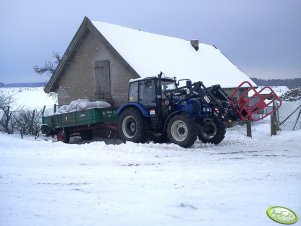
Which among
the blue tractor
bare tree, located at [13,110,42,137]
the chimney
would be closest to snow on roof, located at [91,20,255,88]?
the chimney

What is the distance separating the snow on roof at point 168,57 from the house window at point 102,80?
1.35m

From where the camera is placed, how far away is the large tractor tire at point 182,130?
1091 cm

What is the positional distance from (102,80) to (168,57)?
15.1ft

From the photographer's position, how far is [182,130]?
11.4 meters

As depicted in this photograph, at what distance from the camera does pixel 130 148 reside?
10383mm

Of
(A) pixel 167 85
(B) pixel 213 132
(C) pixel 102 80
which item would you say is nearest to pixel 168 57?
(C) pixel 102 80

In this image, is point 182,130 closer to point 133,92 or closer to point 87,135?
point 133,92

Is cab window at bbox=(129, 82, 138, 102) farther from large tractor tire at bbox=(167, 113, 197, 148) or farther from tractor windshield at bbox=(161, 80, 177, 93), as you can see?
large tractor tire at bbox=(167, 113, 197, 148)

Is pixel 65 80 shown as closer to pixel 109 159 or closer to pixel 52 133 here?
pixel 52 133

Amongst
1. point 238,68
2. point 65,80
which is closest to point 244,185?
point 65,80

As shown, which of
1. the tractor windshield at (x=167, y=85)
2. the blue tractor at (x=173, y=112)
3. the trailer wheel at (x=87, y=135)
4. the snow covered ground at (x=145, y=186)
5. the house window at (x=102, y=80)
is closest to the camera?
the snow covered ground at (x=145, y=186)

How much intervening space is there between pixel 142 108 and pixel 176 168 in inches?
196

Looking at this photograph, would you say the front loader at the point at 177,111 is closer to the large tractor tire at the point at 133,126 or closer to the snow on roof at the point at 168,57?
the large tractor tire at the point at 133,126

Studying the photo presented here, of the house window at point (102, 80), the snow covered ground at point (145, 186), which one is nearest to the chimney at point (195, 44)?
the house window at point (102, 80)
